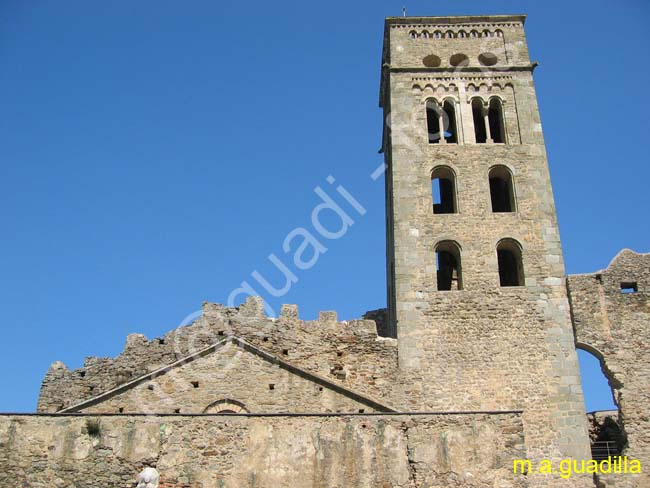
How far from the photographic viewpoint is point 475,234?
71.3ft

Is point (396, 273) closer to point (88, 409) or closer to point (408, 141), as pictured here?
point (408, 141)

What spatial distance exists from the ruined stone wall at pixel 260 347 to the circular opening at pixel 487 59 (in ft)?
32.3

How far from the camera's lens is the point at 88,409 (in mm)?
18172

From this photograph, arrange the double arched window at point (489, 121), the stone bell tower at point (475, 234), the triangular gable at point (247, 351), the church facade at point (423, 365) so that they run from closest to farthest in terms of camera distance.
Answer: the church facade at point (423, 365), the triangular gable at point (247, 351), the stone bell tower at point (475, 234), the double arched window at point (489, 121)

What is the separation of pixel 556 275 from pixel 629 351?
8.74ft

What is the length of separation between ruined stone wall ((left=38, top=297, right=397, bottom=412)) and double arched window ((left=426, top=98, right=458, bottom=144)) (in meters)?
6.78

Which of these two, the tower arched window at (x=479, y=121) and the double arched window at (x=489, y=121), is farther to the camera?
the tower arched window at (x=479, y=121)

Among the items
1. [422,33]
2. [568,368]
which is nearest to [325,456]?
[568,368]

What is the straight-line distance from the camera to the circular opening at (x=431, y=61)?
82.6 feet

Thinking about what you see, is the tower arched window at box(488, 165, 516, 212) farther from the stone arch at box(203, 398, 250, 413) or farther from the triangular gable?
the stone arch at box(203, 398, 250, 413)

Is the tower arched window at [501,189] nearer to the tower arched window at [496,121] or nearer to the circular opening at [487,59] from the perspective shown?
the tower arched window at [496,121]

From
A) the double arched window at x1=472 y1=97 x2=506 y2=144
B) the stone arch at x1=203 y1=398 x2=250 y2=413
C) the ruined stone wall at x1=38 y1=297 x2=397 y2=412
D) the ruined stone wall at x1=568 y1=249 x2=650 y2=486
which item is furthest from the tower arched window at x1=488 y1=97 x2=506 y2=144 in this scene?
the stone arch at x1=203 y1=398 x2=250 y2=413

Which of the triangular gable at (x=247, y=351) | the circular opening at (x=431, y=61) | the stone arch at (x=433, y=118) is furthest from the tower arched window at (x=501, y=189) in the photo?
the triangular gable at (x=247, y=351)

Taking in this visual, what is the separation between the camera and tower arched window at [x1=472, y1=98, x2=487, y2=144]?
2409 centimetres
